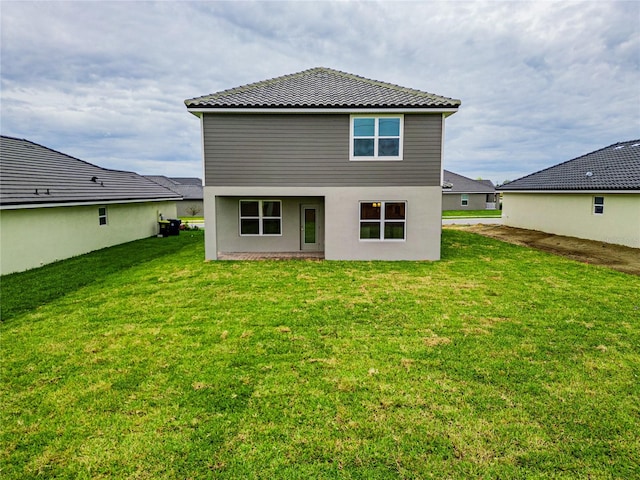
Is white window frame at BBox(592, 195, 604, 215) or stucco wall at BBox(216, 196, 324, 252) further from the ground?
white window frame at BBox(592, 195, 604, 215)

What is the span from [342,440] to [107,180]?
20833 millimetres

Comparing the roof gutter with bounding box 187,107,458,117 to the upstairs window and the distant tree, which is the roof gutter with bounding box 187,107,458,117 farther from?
the distant tree

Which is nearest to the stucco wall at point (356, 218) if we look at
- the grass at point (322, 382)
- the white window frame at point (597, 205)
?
the grass at point (322, 382)

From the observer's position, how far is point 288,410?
157 inches

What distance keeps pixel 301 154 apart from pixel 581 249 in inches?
539

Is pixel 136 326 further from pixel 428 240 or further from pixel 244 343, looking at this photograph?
pixel 428 240

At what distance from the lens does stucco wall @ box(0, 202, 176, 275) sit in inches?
424

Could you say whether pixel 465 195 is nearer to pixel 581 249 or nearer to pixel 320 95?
pixel 581 249

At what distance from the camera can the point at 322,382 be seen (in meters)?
4.57

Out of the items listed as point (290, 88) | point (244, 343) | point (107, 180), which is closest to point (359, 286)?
point (244, 343)

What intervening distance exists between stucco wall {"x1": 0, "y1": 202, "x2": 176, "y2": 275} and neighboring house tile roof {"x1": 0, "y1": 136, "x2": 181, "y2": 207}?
49cm

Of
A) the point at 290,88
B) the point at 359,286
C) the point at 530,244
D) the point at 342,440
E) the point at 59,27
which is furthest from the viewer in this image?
the point at 530,244

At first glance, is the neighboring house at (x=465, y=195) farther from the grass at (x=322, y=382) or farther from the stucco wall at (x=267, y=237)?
the grass at (x=322, y=382)

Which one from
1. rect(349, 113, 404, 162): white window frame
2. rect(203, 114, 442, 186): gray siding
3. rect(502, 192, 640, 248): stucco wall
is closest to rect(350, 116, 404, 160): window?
rect(349, 113, 404, 162): white window frame
